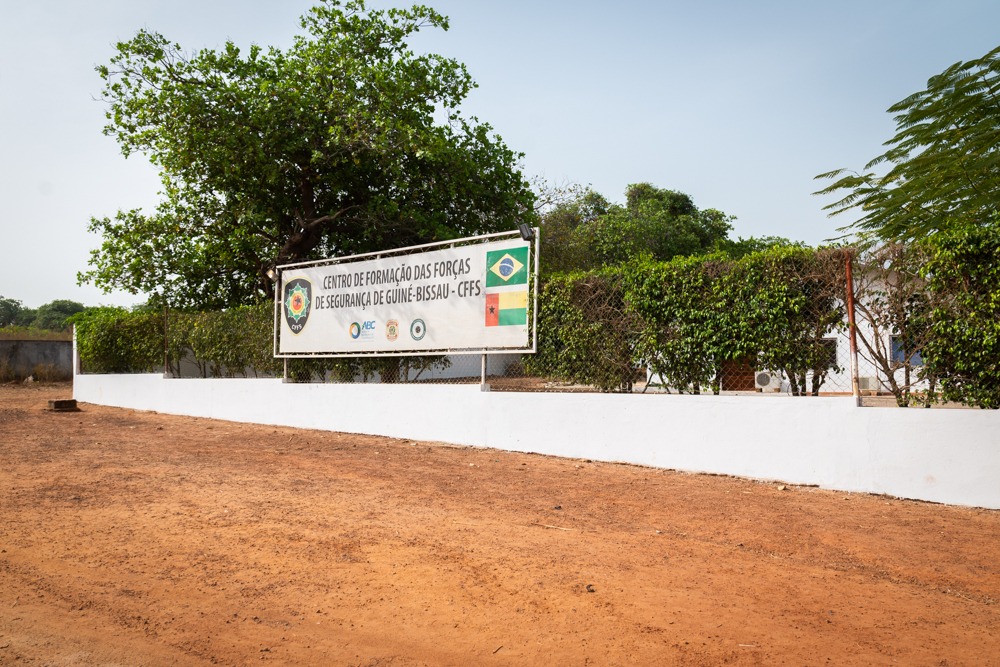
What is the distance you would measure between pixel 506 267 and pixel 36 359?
31413 millimetres

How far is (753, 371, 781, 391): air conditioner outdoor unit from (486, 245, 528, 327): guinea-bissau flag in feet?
10.8

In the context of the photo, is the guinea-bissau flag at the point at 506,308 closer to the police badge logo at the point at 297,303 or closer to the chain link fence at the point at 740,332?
the chain link fence at the point at 740,332

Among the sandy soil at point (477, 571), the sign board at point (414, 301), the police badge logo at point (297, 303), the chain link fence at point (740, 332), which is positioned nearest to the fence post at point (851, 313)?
the chain link fence at point (740, 332)

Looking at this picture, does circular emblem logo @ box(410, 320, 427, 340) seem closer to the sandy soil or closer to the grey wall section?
the sandy soil

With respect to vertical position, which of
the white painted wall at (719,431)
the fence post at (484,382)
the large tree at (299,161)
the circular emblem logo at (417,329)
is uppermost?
the large tree at (299,161)

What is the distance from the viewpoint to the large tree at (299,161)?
15.8 meters

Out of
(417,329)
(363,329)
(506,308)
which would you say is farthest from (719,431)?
(363,329)

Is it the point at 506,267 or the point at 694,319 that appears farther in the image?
the point at 506,267

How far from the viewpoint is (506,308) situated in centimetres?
1059

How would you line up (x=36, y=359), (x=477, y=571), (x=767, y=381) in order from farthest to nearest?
(x=36, y=359)
(x=767, y=381)
(x=477, y=571)

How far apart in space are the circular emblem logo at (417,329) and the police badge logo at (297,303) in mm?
3030

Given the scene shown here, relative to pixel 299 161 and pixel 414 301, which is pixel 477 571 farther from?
pixel 299 161

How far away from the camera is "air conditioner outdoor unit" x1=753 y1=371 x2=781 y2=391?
27.1 feet

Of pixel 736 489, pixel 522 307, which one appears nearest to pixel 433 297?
pixel 522 307
